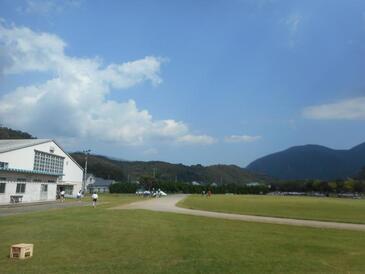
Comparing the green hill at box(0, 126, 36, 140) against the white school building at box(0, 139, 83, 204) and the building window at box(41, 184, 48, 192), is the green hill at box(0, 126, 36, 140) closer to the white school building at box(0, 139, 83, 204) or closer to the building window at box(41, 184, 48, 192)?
the white school building at box(0, 139, 83, 204)

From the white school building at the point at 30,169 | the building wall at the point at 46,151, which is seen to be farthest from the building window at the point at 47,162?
the building wall at the point at 46,151

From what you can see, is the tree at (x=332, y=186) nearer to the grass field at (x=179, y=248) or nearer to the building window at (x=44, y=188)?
the building window at (x=44, y=188)

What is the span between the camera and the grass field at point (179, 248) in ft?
41.6

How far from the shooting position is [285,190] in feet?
652

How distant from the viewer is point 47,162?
75000 mm

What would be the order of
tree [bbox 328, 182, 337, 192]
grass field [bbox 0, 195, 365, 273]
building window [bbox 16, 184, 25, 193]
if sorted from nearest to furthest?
grass field [bbox 0, 195, 365, 273] < building window [bbox 16, 184, 25, 193] < tree [bbox 328, 182, 337, 192]

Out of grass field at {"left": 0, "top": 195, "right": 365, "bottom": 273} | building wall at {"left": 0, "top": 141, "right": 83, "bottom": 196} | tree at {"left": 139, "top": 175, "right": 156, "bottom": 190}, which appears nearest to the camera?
grass field at {"left": 0, "top": 195, "right": 365, "bottom": 273}

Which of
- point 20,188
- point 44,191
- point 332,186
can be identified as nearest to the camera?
point 20,188

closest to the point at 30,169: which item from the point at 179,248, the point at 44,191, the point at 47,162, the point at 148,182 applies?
the point at 44,191

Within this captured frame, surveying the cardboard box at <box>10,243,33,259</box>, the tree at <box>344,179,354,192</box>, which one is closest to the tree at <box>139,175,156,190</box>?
the tree at <box>344,179,354,192</box>

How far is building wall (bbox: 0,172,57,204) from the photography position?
52.7 m

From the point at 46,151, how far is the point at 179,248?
62.7 meters

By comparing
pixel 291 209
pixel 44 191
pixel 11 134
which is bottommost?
pixel 291 209

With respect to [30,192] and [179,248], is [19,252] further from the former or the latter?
[30,192]
